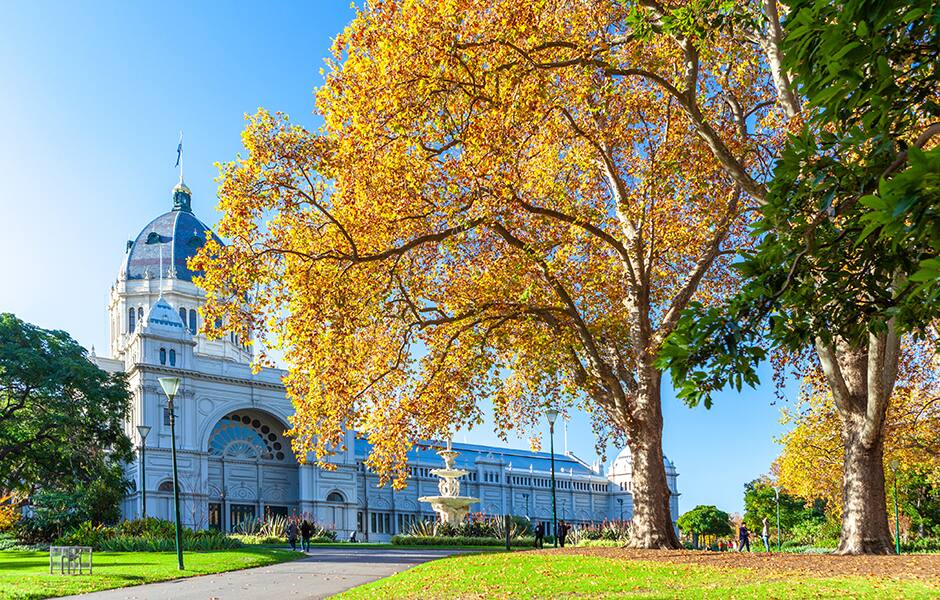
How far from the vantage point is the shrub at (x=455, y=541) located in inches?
1540

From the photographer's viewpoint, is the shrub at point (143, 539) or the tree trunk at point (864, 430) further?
the shrub at point (143, 539)

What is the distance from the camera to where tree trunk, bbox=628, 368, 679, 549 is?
827 inches

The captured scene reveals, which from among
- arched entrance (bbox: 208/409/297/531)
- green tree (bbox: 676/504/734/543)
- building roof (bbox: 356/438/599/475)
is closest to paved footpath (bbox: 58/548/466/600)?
arched entrance (bbox: 208/409/297/531)

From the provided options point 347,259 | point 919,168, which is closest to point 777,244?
point 919,168

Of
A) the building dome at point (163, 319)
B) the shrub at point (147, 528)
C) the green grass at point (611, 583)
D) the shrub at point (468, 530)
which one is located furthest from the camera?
the building dome at point (163, 319)

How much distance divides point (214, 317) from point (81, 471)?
78.4 ft

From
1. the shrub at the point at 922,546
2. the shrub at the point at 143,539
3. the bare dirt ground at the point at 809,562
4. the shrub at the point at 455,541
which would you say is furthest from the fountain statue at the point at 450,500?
the bare dirt ground at the point at 809,562

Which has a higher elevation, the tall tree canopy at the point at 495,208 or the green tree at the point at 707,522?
the tall tree canopy at the point at 495,208

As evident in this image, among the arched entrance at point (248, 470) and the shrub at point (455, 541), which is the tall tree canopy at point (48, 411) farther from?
the arched entrance at point (248, 470)

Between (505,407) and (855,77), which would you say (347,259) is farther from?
(855,77)

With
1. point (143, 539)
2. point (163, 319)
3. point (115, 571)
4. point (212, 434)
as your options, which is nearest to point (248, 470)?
point (212, 434)

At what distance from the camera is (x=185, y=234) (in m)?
83.2

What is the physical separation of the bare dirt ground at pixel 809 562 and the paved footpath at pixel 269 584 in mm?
5924

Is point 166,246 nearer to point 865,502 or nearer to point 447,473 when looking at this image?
point 447,473
